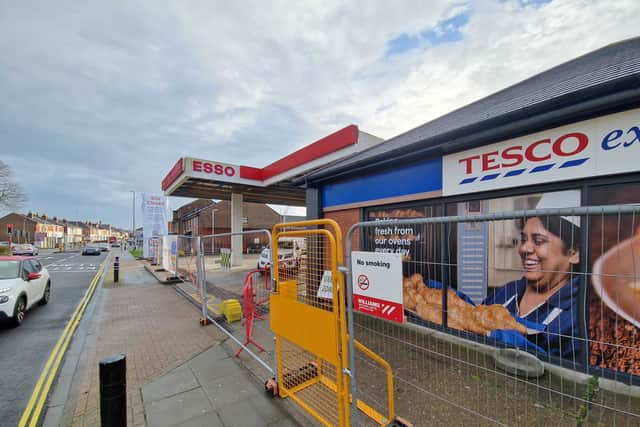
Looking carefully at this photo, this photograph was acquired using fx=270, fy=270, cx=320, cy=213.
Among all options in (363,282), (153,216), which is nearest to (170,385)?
(363,282)

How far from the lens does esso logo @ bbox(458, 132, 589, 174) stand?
12.8 feet

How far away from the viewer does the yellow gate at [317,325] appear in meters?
2.67

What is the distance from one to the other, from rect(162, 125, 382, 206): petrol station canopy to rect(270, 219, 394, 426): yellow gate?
22.7 feet

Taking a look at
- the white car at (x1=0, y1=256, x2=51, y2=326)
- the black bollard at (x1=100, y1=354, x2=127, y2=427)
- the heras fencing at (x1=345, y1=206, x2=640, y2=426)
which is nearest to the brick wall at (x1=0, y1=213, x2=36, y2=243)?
the white car at (x1=0, y1=256, x2=51, y2=326)

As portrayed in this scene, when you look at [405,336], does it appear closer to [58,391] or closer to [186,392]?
[186,392]

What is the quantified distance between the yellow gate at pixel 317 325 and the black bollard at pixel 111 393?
5.53 ft

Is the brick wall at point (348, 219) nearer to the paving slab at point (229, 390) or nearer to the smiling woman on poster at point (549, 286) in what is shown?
the smiling woman on poster at point (549, 286)

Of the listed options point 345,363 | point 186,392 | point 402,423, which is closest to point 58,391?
point 186,392

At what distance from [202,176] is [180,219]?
36.6 meters

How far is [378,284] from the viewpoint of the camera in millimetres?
2584

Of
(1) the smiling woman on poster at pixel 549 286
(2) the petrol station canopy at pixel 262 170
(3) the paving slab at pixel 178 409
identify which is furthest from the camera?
(2) the petrol station canopy at pixel 262 170

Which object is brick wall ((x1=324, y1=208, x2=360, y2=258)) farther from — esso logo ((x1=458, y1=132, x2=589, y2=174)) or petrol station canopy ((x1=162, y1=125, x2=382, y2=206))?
petrol station canopy ((x1=162, y1=125, x2=382, y2=206))

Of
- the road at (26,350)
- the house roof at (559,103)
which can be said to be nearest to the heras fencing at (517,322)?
the house roof at (559,103)

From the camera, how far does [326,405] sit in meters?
3.34
